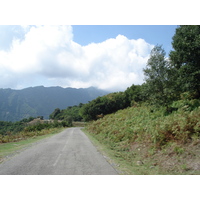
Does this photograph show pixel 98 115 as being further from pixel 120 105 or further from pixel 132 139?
pixel 132 139

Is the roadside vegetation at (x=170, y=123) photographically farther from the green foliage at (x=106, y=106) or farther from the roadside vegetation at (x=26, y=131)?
the green foliage at (x=106, y=106)

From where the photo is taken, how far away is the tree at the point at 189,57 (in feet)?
50.6

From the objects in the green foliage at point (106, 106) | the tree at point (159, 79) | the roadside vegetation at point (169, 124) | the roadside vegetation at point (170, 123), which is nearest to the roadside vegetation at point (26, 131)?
the roadside vegetation at point (169, 124)

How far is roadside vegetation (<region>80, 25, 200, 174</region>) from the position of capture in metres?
8.41

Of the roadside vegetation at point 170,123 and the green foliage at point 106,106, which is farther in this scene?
the green foliage at point 106,106

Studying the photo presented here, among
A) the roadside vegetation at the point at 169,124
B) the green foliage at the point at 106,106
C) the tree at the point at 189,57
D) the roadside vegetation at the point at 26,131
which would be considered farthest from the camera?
the green foliage at the point at 106,106

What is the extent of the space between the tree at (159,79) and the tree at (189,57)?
1.15m

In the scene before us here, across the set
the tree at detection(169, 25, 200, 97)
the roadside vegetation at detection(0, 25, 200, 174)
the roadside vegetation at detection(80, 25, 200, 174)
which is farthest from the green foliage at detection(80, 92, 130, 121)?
the tree at detection(169, 25, 200, 97)

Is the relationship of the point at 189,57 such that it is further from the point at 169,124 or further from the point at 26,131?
the point at 26,131

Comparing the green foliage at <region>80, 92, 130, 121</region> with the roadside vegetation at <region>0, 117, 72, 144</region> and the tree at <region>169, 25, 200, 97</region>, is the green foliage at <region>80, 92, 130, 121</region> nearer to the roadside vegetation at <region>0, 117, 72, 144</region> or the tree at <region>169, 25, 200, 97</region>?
the roadside vegetation at <region>0, 117, 72, 144</region>

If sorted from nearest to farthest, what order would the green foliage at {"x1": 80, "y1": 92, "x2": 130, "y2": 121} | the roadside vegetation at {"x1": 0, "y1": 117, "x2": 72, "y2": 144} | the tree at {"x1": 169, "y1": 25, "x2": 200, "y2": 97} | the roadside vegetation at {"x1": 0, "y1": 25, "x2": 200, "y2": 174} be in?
the roadside vegetation at {"x1": 0, "y1": 25, "x2": 200, "y2": 174} → the tree at {"x1": 169, "y1": 25, "x2": 200, "y2": 97} → the roadside vegetation at {"x1": 0, "y1": 117, "x2": 72, "y2": 144} → the green foliage at {"x1": 80, "y1": 92, "x2": 130, "y2": 121}

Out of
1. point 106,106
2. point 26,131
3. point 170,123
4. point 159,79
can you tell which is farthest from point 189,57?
point 106,106

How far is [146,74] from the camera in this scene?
18.4m
